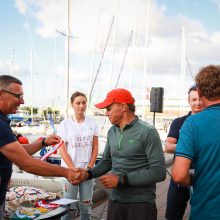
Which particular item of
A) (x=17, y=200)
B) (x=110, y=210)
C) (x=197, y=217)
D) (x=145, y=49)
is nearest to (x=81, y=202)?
(x=17, y=200)

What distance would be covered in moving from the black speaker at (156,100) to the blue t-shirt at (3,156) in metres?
6.94

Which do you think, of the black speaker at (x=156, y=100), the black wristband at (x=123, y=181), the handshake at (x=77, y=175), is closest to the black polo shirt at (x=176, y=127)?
the handshake at (x=77, y=175)

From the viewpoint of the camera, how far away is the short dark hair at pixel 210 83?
2.15 meters

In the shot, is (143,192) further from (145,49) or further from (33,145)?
(145,49)

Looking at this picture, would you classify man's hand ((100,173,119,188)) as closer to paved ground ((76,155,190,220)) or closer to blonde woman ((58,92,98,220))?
blonde woman ((58,92,98,220))

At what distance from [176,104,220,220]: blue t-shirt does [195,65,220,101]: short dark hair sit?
75 mm

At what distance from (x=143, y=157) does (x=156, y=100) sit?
680 centimetres

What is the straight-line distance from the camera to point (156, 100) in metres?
9.62

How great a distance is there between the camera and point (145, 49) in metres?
20.0

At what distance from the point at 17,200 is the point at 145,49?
17.3 m

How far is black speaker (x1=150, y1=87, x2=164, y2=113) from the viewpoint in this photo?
944 centimetres

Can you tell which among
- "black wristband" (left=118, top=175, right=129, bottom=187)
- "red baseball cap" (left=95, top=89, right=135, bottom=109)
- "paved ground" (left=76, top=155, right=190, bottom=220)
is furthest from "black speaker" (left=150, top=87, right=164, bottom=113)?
"black wristband" (left=118, top=175, right=129, bottom=187)

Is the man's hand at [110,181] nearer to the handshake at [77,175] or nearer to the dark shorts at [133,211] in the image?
the dark shorts at [133,211]

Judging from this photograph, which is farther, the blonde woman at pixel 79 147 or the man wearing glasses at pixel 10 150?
the blonde woman at pixel 79 147
